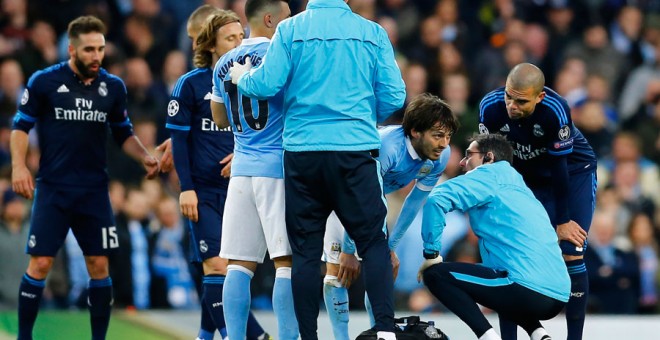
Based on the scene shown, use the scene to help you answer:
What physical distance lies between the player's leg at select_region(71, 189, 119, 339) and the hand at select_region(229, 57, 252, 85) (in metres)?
2.26

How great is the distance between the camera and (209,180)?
880 centimetres

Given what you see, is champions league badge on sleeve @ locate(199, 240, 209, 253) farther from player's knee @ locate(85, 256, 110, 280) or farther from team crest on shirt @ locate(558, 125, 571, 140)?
team crest on shirt @ locate(558, 125, 571, 140)

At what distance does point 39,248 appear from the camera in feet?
29.6

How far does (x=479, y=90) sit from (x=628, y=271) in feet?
10.9

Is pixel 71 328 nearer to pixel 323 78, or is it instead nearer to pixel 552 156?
pixel 323 78

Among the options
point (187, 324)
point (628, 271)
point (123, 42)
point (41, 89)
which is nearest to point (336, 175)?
point (41, 89)

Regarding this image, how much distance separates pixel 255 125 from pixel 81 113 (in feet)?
6.97

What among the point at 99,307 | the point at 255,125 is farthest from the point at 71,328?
the point at 255,125

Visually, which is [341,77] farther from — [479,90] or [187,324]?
[479,90]

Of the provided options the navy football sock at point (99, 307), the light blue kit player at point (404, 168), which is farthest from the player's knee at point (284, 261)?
the navy football sock at point (99, 307)

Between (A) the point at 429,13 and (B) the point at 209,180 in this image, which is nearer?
(B) the point at 209,180

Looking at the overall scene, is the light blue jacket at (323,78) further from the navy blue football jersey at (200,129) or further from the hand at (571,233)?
the hand at (571,233)

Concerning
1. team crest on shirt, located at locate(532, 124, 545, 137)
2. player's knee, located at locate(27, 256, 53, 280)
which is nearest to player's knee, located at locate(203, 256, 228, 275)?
player's knee, located at locate(27, 256, 53, 280)

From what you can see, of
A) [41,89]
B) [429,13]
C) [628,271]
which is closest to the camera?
[41,89]
